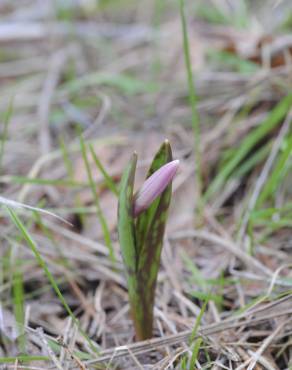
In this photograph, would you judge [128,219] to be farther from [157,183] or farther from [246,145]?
[246,145]

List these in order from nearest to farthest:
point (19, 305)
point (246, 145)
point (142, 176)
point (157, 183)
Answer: point (157, 183) < point (19, 305) < point (246, 145) < point (142, 176)

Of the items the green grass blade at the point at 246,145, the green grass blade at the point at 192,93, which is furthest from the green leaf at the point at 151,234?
the green grass blade at the point at 246,145

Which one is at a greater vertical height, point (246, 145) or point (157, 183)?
point (157, 183)

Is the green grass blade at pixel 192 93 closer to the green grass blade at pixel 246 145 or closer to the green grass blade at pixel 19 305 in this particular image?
the green grass blade at pixel 246 145

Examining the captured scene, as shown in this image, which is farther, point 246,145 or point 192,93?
point 246,145

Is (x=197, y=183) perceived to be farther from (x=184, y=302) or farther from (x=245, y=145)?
(x=184, y=302)

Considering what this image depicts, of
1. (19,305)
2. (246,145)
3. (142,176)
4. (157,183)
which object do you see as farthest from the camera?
(142,176)

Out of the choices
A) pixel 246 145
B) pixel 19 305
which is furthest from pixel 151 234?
pixel 246 145
